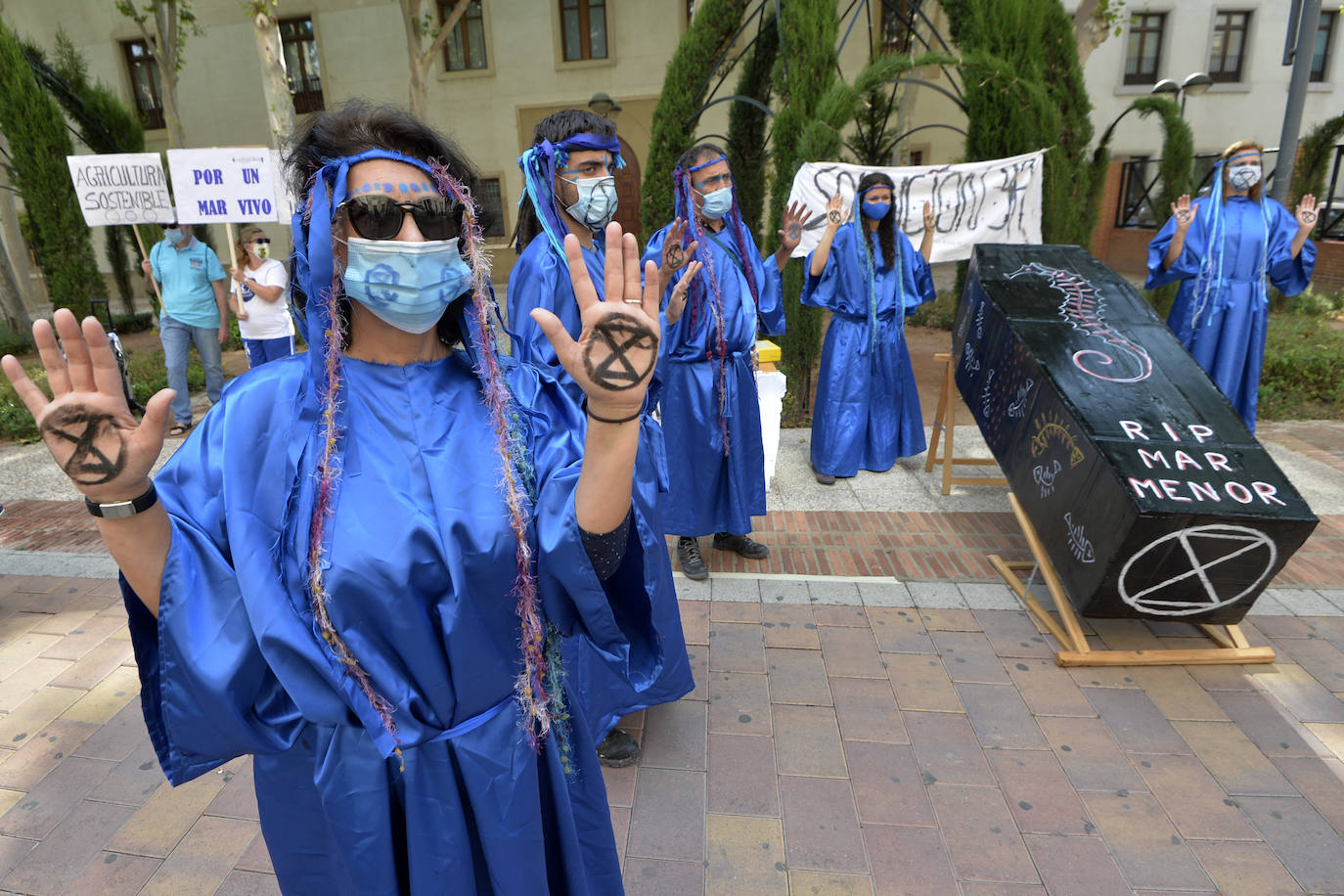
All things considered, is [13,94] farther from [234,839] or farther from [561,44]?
[234,839]

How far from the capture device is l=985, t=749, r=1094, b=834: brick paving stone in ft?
7.92

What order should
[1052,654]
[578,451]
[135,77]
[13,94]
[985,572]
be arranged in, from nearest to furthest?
[578,451] < [1052,654] < [985,572] < [13,94] < [135,77]

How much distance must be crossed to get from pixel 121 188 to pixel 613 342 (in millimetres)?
8348

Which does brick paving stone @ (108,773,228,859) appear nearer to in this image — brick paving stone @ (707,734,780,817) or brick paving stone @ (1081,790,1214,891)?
brick paving stone @ (707,734,780,817)

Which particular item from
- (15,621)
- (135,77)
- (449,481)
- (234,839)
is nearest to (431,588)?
(449,481)

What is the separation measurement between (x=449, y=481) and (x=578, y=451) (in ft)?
0.88

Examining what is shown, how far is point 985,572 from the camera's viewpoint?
13.4ft

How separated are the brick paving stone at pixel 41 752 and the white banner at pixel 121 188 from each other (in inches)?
239

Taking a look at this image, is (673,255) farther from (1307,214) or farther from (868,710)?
(1307,214)

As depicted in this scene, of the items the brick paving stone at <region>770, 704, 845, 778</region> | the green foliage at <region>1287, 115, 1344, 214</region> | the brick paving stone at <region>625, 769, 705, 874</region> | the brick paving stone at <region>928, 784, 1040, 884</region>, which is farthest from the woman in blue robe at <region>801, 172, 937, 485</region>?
the green foliage at <region>1287, 115, 1344, 214</region>

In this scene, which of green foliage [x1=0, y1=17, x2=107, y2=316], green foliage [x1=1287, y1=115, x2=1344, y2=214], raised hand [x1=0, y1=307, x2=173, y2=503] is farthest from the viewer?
green foliage [x1=1287, y1=115, x2=1344, y2=214]

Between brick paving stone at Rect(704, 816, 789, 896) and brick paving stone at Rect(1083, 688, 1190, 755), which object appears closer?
brick paving stone at Rect(704, 816, 789, 896)

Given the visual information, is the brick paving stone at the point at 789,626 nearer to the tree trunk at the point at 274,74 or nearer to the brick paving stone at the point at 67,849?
the brick paving stone at the point at 67,849

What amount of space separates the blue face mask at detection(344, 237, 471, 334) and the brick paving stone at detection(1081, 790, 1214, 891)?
253 centimetres
